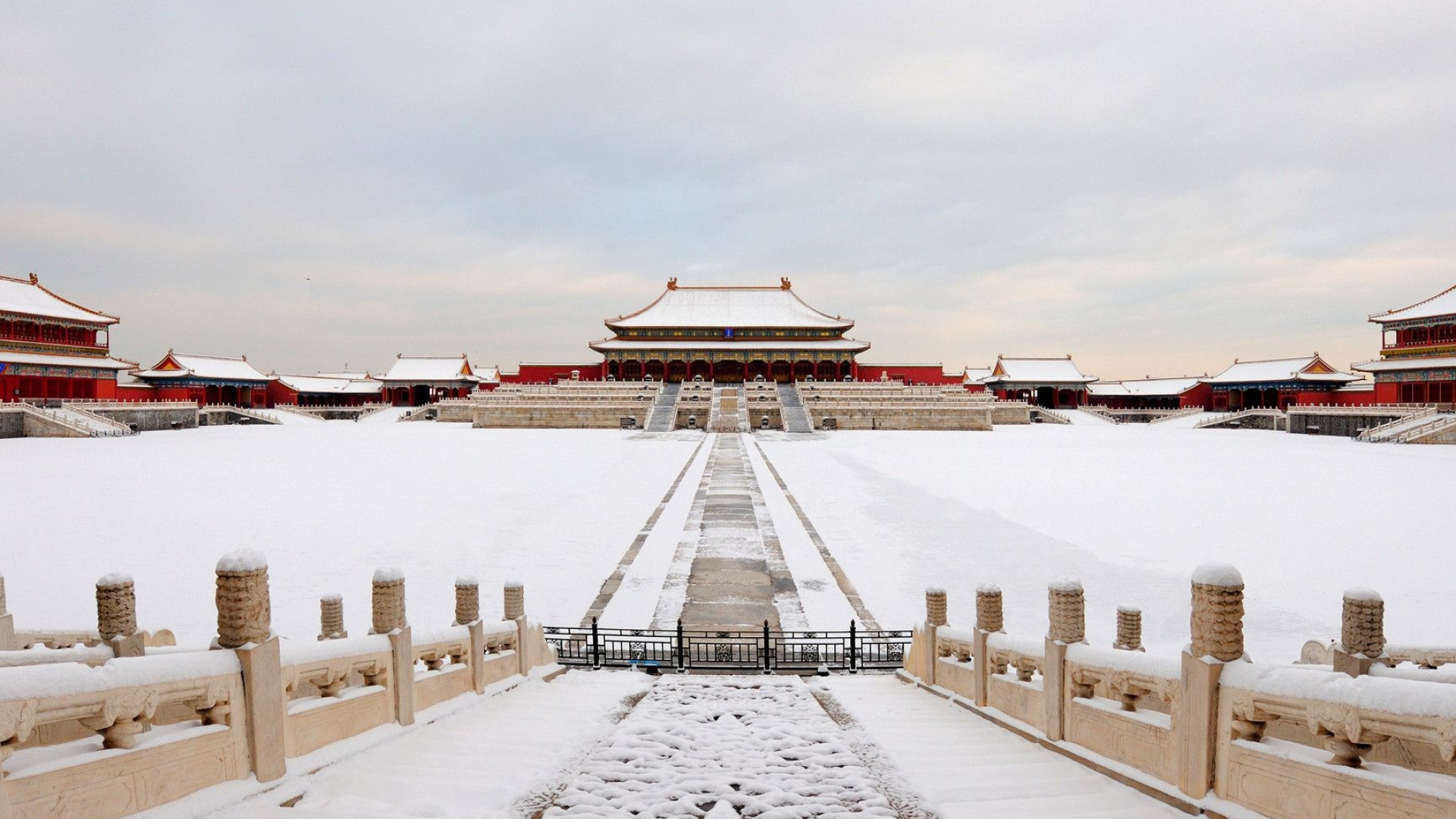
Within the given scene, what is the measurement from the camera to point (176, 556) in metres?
12.3

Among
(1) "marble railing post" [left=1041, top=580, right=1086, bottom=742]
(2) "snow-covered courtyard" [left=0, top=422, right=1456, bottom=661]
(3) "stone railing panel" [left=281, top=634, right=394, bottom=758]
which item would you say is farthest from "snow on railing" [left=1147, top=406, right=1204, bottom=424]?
(3) "stone railing panel" [left=281, top=634, right=394, bottom=758]

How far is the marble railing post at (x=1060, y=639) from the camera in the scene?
16.5 ft

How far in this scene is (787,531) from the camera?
14.7m

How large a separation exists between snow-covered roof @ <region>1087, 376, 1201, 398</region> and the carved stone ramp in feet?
227

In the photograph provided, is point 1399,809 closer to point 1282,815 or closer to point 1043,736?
point 1282,815

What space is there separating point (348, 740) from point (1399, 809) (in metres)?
5.91

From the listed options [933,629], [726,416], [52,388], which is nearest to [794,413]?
[726,416]

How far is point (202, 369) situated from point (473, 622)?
207 ft

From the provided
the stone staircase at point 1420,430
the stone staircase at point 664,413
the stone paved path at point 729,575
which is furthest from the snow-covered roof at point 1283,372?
the stone paved path at point 729,575

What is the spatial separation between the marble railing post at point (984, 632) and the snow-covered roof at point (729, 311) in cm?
5319

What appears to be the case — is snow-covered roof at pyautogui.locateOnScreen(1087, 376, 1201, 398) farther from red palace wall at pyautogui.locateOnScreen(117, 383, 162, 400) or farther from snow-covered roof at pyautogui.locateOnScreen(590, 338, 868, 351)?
red palace wall at pyautogui.locateOnScreen(117, 383, 162, 400)

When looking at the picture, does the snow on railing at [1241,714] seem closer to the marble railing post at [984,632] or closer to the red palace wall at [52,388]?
the marble railing post at [984,632]

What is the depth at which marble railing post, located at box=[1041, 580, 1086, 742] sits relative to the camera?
5.03 m

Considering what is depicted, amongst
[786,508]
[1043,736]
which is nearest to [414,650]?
[1043,736]
